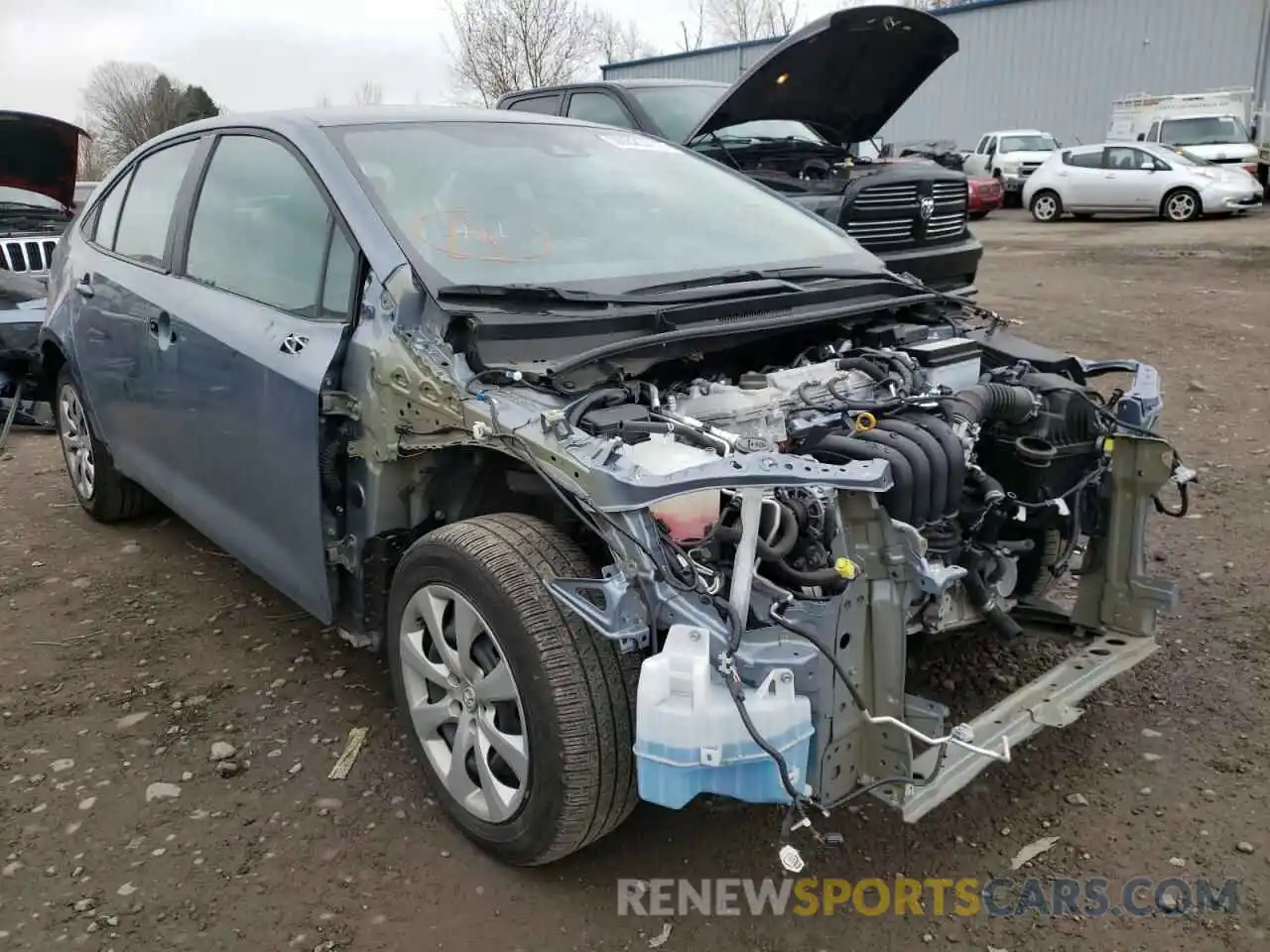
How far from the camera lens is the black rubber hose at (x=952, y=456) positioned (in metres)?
2.70

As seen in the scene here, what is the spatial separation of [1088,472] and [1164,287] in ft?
31.0

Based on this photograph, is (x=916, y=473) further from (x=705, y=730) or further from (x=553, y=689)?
(x=553, y=689)

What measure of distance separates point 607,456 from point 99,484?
142 inches

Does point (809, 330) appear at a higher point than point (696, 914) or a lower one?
higher

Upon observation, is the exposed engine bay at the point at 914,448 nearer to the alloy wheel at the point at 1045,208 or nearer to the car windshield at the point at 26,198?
the car windshield at the point at 26,198

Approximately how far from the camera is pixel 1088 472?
126 inches

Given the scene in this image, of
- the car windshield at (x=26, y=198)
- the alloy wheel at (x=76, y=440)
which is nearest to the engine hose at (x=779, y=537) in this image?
the alloy wheel at (x=76, y=440)

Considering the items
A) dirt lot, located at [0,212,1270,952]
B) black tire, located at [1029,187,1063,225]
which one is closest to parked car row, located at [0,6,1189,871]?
dirt lot, located at [0,212,1270,952]

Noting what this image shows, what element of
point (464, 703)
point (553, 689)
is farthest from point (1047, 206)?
point (553, 689)

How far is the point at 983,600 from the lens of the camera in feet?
9.66

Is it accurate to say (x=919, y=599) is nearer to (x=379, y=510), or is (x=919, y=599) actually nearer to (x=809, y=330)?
(x=809, y=330)

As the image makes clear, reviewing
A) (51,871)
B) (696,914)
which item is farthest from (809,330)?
(51,871)

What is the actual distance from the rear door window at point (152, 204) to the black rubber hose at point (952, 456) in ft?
9.31

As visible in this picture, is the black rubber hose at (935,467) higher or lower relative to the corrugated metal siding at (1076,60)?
lower
